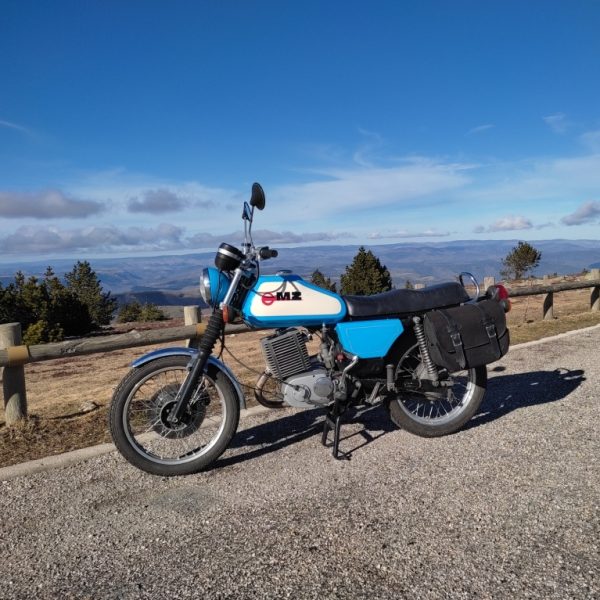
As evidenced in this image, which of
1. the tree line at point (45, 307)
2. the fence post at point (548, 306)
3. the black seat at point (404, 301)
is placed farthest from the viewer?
the tree line at point (45, 307)

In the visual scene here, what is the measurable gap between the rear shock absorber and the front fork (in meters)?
1.56

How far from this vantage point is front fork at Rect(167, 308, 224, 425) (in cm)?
353

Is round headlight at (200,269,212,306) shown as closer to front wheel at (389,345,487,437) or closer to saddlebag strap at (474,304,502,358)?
front wheel at (389,345,487,437)

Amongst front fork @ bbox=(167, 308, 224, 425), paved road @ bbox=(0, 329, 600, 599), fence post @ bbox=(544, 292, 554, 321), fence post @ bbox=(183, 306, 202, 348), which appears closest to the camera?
paved road @ bbox=(0, 329, 600, 599)

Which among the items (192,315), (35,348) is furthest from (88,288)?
(35,348)

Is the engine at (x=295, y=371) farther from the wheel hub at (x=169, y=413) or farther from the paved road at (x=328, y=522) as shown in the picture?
the wheel hub at (x=169, y=413)

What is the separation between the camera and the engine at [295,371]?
3672 millimetres

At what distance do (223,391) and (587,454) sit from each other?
275cm

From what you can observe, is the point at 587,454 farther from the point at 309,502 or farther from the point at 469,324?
the point at 309,502

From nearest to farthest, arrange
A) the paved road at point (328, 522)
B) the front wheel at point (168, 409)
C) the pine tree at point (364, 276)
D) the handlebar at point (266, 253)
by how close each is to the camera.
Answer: the paved road at point (328, 522), the front wheel at point (168, 409), the handlebar at point (266, 253), the pine tree at point (364, 276)

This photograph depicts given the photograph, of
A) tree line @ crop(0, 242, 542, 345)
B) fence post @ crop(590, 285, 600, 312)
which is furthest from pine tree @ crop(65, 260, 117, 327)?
fence post @ crop(590, 285, 600, 312)

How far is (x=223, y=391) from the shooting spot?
365 centimetres

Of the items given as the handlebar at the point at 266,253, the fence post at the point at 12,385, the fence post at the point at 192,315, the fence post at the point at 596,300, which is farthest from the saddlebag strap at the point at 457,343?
the fence post at the point at 596,300

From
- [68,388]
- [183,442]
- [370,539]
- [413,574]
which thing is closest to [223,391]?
[183,442]
